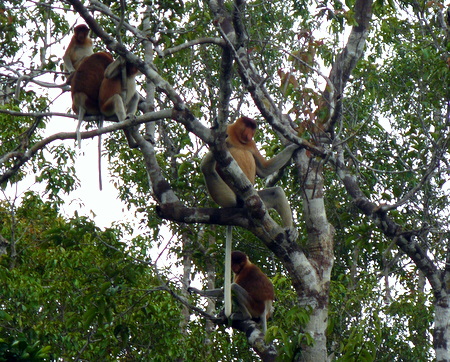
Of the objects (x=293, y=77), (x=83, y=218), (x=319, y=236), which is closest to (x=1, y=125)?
(x=83, y=218)

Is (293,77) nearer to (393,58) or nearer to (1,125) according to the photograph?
(1,125)

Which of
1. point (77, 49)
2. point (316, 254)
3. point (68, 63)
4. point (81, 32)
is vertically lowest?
point (316, 254)

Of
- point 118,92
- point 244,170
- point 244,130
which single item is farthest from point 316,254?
point 118,92

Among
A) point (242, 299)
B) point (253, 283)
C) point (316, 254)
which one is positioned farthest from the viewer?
point (253, 283)

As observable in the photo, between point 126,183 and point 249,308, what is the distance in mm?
4898

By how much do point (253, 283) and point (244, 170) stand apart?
1027mm

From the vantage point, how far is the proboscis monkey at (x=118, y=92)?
4.94 m

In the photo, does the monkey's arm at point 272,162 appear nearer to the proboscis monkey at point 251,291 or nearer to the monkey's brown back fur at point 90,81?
the proboscis monkey at point 251,291

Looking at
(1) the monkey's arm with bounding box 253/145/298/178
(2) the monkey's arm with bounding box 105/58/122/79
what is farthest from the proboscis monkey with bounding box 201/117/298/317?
(2) the monkey's arm with bounding box 105/58/122/79

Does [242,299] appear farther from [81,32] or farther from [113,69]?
[81,32]

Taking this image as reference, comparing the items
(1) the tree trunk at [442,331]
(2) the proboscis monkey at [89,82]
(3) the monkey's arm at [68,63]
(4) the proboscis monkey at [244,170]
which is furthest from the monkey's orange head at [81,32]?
(1) the tree trunk at [442,331]

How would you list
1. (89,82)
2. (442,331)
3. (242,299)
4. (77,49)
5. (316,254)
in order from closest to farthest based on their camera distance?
1. (316,254)
2. (442,331)
3. (242,299)
4. (89,82)
5. (77,49)

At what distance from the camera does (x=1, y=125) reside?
7.22 meters

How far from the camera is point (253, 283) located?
5145 mm
